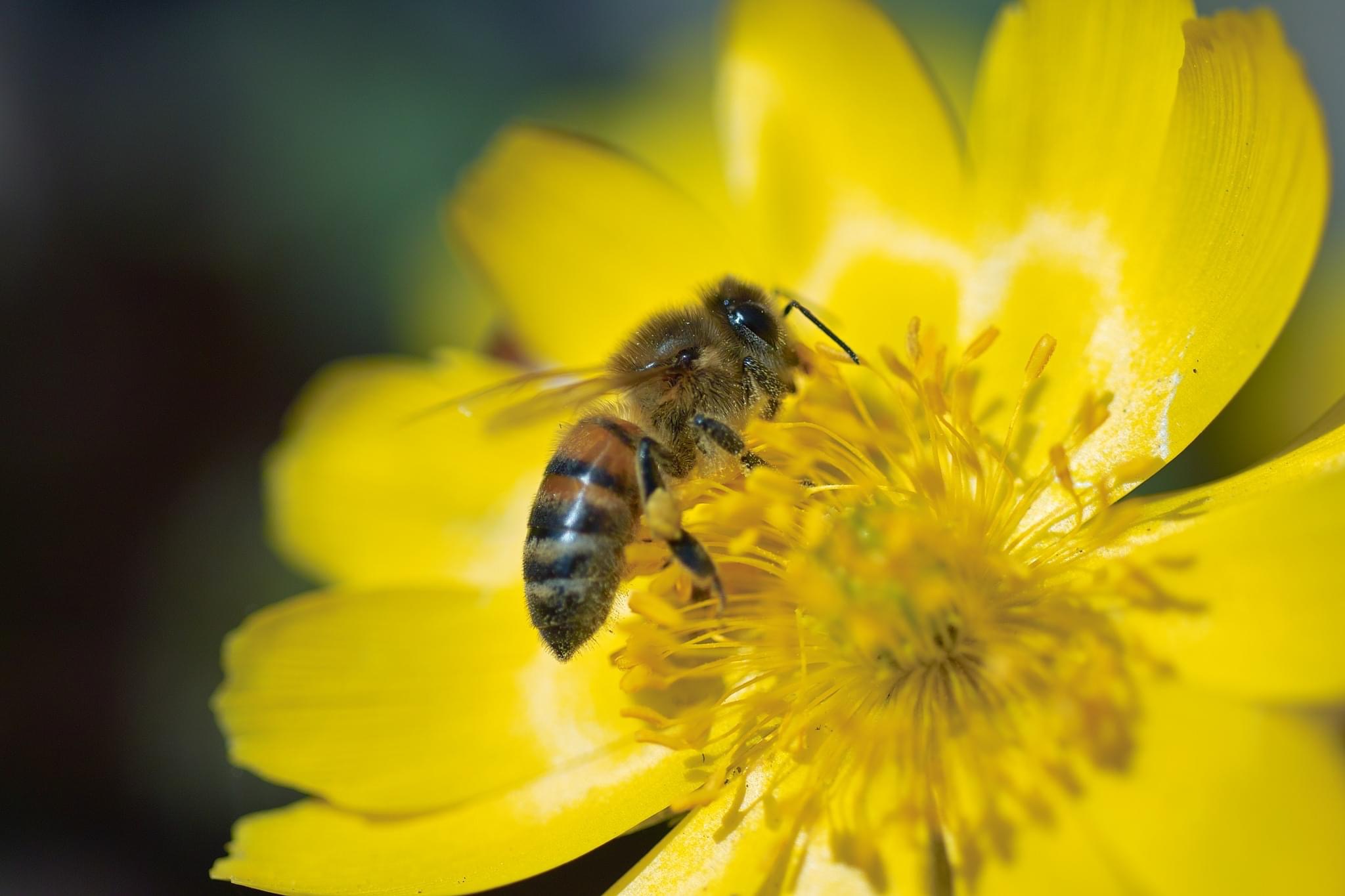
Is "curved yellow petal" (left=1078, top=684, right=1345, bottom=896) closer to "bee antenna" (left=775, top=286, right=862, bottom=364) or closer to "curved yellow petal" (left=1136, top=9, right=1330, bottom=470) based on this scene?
"curved yellow petal" (left=1136, top=9, right=1330, bottom=470)

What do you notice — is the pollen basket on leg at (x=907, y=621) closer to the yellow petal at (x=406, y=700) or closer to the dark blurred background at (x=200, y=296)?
the yellow petal at (x=406, y=700)

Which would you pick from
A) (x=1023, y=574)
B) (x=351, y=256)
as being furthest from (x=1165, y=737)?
(x=351, y=256)

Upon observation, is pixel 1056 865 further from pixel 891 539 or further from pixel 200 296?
pixel 200 296

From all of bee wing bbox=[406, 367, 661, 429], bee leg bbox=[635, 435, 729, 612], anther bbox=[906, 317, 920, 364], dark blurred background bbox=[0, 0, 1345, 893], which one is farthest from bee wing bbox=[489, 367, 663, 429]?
dark blurred background bbox=[0, 0, 1345, 893]

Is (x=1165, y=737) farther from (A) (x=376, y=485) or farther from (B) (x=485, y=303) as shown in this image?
(B) (x=485, y=303)

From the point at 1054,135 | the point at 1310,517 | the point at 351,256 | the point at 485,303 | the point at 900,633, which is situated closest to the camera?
the point at 1310,517
